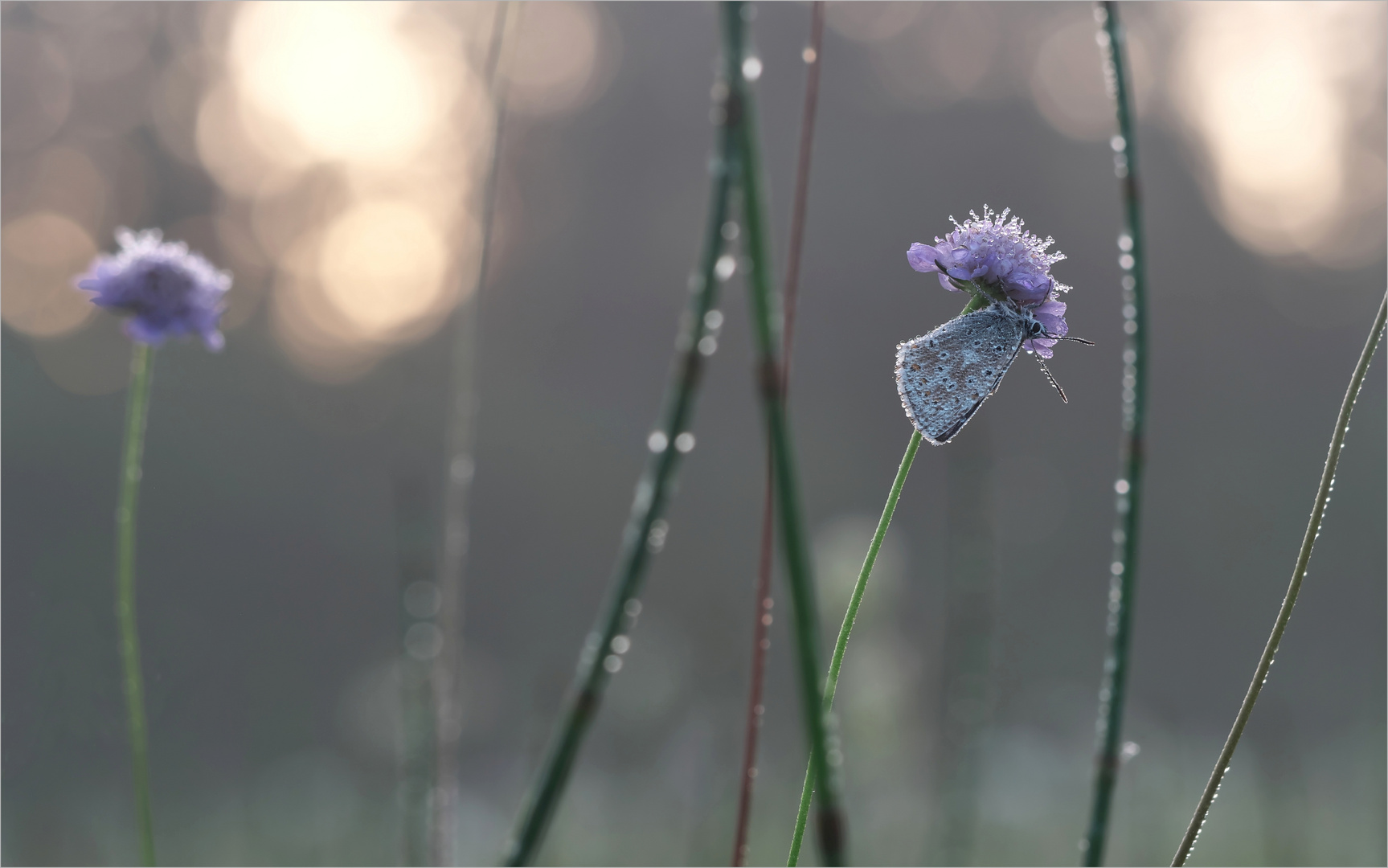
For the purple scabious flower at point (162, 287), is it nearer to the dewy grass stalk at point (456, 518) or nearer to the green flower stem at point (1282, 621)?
the dewy grass stalk at point (456, 518)

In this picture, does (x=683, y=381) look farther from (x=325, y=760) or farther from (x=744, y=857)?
(x=325, y=760)

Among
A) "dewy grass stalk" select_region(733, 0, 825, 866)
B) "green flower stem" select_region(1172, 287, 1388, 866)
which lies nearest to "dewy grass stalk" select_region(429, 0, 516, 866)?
"dewy grass stalk" select_region(733, 0, 825, 866)

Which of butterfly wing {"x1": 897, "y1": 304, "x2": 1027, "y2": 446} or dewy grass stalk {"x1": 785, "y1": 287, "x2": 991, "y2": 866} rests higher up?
butterfly wing {"x1": 897, "y1": 304, "x2": 1027, "y2": 446}

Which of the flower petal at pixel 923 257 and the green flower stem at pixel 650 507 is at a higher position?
the flower petal at pixel 923 257

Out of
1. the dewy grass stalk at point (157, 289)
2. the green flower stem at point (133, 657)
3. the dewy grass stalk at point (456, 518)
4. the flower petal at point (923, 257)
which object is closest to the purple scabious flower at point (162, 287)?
the dewy grass stalk at point (157, 289)

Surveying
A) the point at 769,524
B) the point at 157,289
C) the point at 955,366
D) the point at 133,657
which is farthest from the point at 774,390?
the point at 157,289

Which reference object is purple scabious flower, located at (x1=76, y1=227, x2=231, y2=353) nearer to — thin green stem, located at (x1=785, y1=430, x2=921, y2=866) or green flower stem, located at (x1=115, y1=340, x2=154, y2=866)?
green flower stem, located at (x1=115, y1=340, x2=154, y2=866)

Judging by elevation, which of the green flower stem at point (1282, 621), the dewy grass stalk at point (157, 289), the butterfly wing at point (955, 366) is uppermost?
the dewy grass stalk at point (157, 289)
